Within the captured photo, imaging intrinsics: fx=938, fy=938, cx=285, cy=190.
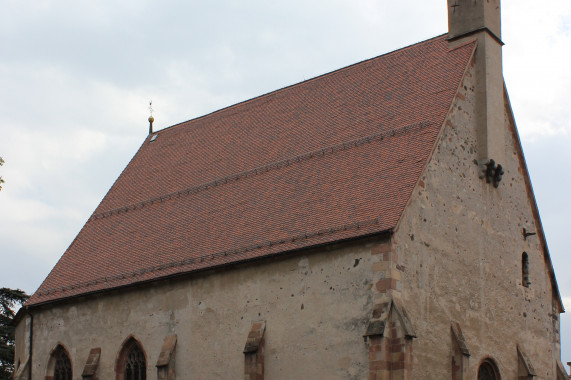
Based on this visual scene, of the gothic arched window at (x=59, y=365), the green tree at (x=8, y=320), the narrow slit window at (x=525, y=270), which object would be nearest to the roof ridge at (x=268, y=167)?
the gothic arched window at (x=59, y=365)

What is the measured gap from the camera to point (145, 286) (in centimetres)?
2738

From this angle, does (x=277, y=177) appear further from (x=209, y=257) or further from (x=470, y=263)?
(x=470, y=263)

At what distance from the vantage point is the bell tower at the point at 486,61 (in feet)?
85.3

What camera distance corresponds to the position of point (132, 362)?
27484mm

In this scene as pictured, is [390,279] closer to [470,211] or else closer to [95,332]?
[470,211]

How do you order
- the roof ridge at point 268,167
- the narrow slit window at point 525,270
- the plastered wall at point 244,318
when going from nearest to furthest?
the plastered wall at point 244,318 → the roof ridge at point 268,167 → the narrow slit window at point 525,270

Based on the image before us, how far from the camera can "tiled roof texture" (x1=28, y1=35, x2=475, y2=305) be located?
78.7 ft

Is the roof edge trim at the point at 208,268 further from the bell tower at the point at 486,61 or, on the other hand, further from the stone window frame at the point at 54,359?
the bell tower at the point at 486,61

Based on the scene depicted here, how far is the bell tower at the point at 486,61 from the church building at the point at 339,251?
0.19 ft

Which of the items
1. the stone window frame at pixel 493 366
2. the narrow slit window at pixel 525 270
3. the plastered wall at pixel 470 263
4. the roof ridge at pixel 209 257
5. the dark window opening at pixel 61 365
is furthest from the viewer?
the dark window opening at pixel 61 365

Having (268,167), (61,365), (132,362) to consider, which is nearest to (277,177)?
(268,167)

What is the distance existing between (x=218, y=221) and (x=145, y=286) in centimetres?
286

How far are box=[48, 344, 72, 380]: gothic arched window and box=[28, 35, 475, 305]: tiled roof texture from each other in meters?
1.79

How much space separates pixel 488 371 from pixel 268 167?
340 inches
